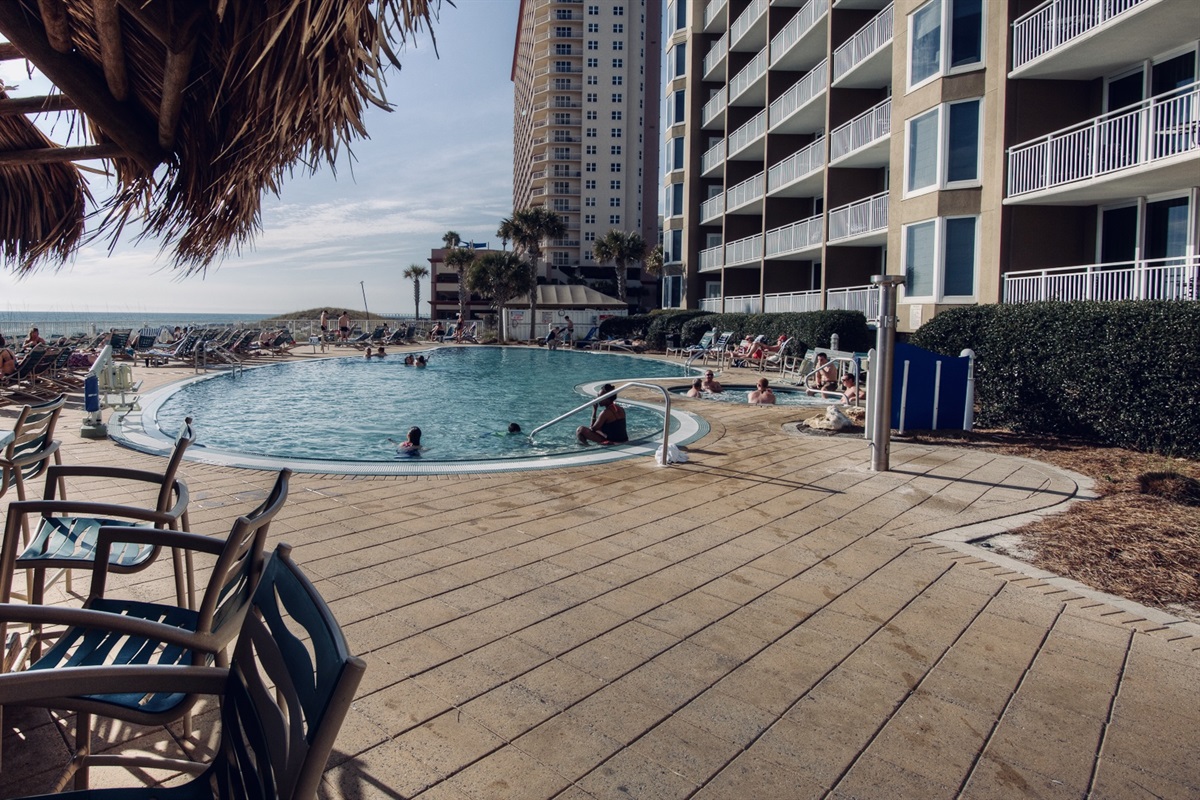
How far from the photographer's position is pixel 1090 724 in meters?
2.82

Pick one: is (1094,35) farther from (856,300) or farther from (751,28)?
(751,28)

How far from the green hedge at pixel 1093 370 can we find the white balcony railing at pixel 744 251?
17811 millimetres

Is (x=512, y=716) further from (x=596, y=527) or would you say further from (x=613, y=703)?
(x=596, y=527)

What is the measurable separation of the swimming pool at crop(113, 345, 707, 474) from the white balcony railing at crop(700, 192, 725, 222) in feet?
37.0

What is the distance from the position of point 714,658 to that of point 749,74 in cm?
3040

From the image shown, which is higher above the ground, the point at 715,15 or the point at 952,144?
the point at 715,15

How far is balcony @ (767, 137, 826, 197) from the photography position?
2358cm

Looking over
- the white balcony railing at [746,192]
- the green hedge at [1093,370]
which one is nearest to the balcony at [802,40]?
the white balcony railing at [746,192]

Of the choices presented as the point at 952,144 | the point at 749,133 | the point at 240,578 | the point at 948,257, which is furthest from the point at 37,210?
the point at 749,133

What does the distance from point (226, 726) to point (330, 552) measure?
3353 millimetres

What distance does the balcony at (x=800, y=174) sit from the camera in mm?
23575

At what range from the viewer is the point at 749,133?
1171 inches

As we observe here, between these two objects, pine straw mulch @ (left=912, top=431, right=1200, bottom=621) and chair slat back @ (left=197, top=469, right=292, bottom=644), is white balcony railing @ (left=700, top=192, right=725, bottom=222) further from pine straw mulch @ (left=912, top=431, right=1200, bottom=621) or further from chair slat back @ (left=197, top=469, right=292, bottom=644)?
chair slat back @ (left=197, top=469, right=292, bottom=644)

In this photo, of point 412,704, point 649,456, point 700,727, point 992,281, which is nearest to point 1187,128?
point 992,281
